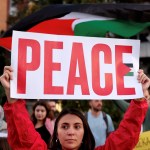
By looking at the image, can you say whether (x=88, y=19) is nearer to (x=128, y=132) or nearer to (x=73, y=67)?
(x=73, y=67)

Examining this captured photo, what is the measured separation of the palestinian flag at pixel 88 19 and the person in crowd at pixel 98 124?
105cm

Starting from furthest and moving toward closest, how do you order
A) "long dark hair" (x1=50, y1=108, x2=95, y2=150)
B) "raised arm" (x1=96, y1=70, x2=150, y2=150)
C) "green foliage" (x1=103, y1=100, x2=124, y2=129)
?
"green foliage" (x1=103, y1=100, x2=124, y2=129) → "long dark hair" (x1=50, y1=108, x2=95, y2=150) → "raised arm" (x1=96, y1=70, x2=150, y2=150)

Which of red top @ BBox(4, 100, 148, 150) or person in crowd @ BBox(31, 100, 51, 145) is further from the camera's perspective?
person in crowd @ BBox(31, 100, 51, 145)

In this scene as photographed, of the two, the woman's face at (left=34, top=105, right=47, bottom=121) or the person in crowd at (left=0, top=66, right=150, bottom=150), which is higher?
the woman's face at (left=34, top=105, right=47, bottom=121)

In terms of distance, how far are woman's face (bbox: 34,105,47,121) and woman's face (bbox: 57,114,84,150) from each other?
8.95ft

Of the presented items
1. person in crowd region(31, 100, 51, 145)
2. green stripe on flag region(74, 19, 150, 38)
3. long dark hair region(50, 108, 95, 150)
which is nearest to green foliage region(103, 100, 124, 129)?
person in crowd region(31, 100, 51, 145)

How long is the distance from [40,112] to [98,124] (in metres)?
0.77

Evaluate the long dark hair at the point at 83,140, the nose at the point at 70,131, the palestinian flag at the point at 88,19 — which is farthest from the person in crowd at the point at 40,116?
the nose at the point at 70,131

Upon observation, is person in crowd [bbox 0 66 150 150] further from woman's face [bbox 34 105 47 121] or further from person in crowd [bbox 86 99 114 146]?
person in crowd [bbox 86 99 114 146]

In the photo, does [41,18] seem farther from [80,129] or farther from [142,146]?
[80,129]

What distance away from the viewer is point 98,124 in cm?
578

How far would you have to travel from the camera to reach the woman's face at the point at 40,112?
18.1 ft

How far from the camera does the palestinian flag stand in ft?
16.9

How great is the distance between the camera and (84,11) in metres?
5.18
